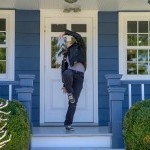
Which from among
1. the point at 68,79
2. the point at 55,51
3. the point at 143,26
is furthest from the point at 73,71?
the point at 143,26

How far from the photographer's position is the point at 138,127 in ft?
24.6

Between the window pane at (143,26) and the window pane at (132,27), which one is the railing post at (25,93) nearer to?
the window pane at (132,27)

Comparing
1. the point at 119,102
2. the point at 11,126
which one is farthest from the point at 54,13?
the point at 11,126

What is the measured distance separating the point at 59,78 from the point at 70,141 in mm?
2172

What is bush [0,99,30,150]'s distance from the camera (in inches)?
287

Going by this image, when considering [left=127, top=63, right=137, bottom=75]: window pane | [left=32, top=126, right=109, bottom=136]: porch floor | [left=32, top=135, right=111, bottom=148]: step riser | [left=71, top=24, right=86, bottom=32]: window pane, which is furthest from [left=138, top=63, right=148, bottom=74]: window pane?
[left=32, top=135, right=111, bottom=148]: step riser

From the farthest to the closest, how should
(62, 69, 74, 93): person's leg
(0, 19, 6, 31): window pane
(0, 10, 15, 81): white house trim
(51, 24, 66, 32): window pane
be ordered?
1. (51, 24, 66, 32): window pane
2. (0, 19, 6, 31): window pane
3. (0, 10, 15, 81): white house trim
4. (62, 69, 74, 93): person's leg

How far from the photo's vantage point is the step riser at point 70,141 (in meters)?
8.37

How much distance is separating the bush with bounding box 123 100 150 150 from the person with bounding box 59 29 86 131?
3.85ft

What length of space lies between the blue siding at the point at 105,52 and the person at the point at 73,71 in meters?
1.48

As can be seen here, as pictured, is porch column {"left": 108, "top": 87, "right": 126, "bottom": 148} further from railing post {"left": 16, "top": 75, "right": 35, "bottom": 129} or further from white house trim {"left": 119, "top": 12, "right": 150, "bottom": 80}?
white house trim {"left": 119, "top": 12, "right": 150, "bottom": 80}

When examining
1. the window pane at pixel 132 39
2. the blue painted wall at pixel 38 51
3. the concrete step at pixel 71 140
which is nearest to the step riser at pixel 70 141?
the concrete step at pixel 71 140

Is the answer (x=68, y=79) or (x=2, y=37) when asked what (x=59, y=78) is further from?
(x=68, y=79)

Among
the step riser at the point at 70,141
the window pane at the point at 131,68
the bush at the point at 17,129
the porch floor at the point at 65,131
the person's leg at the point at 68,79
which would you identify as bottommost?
the step riser at the point at 70,141
